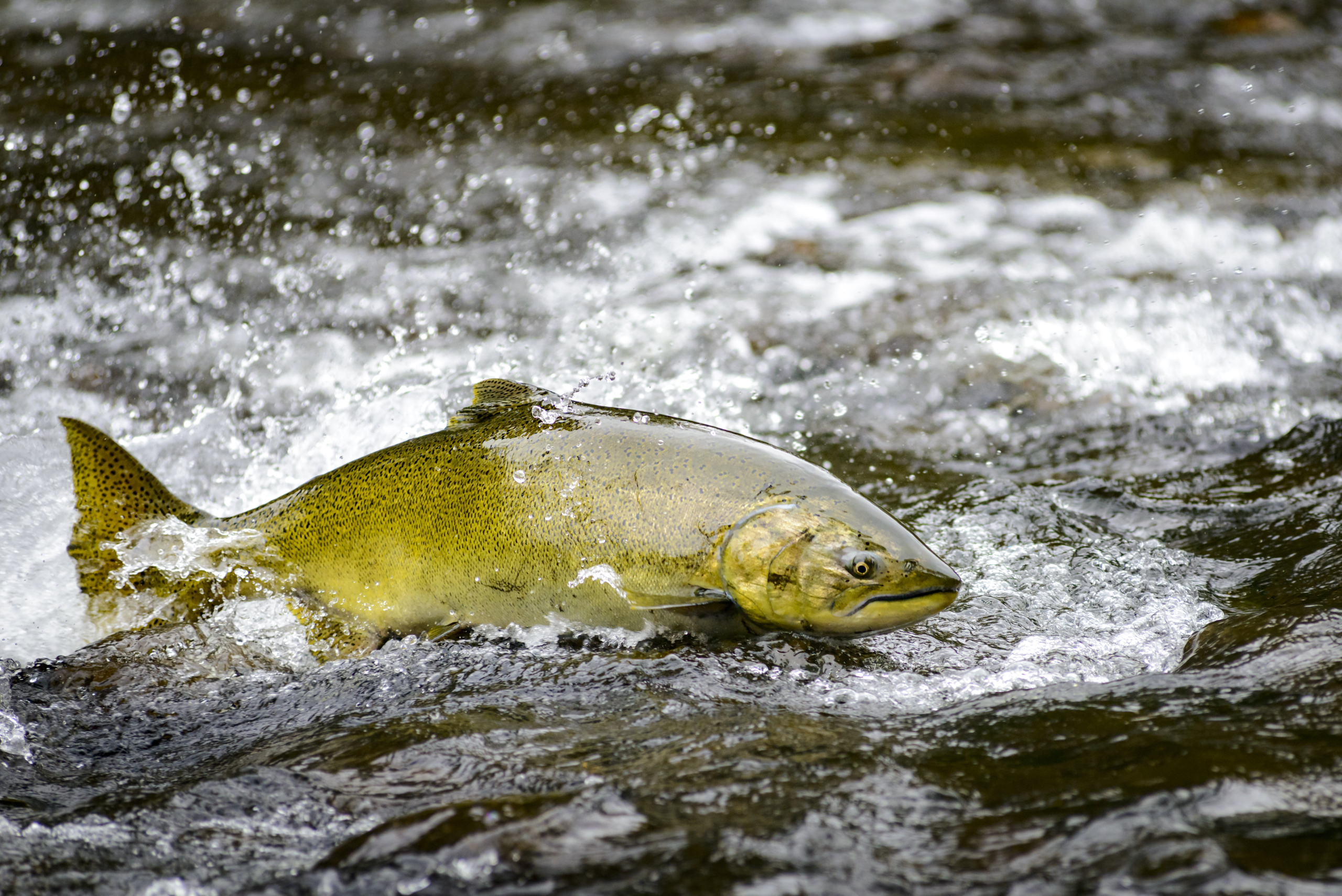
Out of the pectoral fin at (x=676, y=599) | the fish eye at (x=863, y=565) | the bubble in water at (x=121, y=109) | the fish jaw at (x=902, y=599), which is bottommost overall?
the fish jaw at (x=902, y=599)

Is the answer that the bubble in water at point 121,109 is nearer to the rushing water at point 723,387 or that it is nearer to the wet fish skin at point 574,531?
the rushing water at point 723,387

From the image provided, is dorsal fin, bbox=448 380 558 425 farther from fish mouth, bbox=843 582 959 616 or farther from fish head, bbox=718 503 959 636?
fish mouth, bbox=843 582 959 616

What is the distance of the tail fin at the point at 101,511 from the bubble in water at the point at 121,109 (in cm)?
508

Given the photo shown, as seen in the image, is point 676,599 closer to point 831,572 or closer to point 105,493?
A: point 831,572

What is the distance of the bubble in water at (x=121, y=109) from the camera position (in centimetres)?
784

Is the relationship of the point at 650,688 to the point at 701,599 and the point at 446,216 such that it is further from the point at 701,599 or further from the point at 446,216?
the point at 446,216

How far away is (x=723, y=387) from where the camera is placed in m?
5.82

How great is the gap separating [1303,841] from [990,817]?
22.0 inches

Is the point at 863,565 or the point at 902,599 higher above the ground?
the point at 863,565

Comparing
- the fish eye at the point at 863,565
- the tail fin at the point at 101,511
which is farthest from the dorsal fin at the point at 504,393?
the fish eye at the point at 863,565

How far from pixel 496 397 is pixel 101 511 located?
4.87 ft

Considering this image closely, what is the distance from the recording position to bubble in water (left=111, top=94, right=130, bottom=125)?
784cm

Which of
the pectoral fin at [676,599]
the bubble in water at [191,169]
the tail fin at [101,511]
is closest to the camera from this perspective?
the pectoral fin at [676,599]

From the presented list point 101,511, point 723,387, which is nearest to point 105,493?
point 101,511
